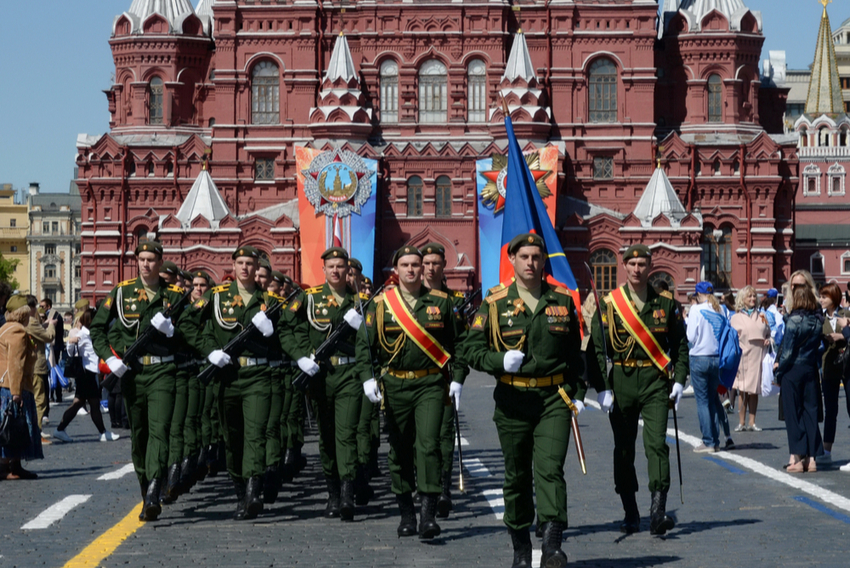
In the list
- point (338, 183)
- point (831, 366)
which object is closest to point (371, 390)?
point (831, 366)

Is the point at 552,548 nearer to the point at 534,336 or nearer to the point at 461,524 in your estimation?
the point at 534,336

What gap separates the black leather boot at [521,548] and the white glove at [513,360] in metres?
1.03

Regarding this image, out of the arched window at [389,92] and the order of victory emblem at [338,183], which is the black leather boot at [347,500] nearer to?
the order of victory emblem at [338,183]

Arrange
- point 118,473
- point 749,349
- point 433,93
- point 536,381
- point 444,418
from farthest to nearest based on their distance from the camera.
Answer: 1. point 433,93
2. point 749,349
3. point 118,473
4. point 444,418
5. point 536,381

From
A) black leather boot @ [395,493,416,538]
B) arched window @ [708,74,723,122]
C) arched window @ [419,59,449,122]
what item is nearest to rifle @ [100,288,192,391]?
black leather boot @ [395,493,416,538]

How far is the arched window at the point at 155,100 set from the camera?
6162 cm

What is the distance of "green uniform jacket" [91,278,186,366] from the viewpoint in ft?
→ 40.6

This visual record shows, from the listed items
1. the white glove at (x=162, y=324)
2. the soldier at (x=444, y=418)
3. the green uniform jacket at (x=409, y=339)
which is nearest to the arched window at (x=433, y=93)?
the soldier at (x=444, y=418)

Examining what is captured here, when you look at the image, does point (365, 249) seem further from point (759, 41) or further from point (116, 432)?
point (116, 432)

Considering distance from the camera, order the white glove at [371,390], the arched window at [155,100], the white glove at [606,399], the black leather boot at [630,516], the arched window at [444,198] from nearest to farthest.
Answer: the white glove at [606,399]
the black leather boot at [630,516]
the white glove at [371,390]
the arched window at [444,198]
the arched window at [155,100]

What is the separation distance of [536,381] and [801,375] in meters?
6.35

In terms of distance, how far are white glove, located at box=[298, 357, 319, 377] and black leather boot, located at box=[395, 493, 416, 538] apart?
4.84 feet

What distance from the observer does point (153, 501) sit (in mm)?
11828

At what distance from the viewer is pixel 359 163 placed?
5447 cm
